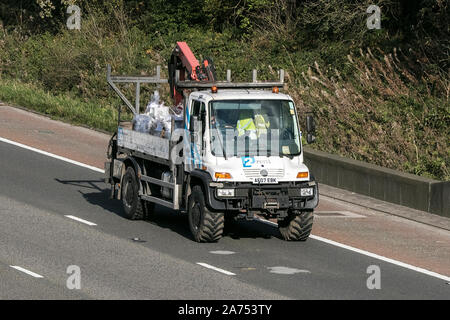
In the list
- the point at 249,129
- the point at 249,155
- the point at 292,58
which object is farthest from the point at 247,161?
the point at 292,58

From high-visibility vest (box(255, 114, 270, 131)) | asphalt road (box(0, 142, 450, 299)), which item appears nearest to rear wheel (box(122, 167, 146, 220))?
asphalt road (box(0, 142, 450, 299))

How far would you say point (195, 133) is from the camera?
17.5 meters

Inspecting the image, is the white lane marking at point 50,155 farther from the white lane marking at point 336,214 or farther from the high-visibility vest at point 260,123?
the high-visibility vest at point 260,123

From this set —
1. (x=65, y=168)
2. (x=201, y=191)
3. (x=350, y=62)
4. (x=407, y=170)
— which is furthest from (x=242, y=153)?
(x=350, y=62)

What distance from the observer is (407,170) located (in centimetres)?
2295

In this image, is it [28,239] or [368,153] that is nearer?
[28,239]

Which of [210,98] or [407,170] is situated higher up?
[210,98]

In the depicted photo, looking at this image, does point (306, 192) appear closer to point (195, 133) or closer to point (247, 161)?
point (247, 161)

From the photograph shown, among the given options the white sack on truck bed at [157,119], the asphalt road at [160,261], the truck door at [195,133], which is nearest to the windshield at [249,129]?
the truck door at [195,133]

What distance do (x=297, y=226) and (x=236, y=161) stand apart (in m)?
1.61

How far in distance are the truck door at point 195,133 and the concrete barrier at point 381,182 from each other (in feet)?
18.4

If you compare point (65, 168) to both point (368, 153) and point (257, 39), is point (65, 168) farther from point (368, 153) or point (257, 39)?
point (257, 39)

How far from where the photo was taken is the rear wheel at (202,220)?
17.0 metres

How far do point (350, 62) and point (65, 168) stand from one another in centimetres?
1050
